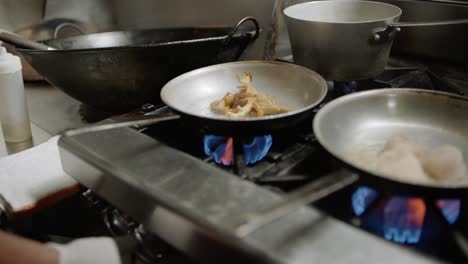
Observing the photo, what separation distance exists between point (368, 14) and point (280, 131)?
0.49m

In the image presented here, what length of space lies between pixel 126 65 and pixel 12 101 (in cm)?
32

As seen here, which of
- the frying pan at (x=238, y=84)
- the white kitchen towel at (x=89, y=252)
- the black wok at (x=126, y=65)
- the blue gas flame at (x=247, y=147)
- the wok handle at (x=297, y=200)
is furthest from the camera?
the black wok at (x=126, y=65)

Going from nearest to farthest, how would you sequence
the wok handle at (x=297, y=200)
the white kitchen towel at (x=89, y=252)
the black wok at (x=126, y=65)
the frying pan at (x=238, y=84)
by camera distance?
1. the wok handle at (x=297, y=200)
2. the white kitchen towel at (x=89, y=252)
3. the frying pan at (x=238, y=84)
4. the black wok at (x=126, y=65)

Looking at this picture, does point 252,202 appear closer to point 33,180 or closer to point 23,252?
point 23,252

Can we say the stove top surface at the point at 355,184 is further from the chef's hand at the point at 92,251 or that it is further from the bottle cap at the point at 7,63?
the bottle cap at the point at 7,63

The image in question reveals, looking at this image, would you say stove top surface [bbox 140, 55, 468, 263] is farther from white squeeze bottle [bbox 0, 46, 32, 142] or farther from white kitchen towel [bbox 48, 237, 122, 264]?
white squeeze bottle [bbox 0, 46, 32, 142]

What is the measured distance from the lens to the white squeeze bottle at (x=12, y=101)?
107cm

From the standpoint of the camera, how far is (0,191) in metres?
0.85

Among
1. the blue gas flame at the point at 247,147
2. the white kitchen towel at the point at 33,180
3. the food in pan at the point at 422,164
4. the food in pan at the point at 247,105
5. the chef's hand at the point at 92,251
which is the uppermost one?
the food in pan at the point at 247,105

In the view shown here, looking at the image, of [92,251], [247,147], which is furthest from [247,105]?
[92,251]

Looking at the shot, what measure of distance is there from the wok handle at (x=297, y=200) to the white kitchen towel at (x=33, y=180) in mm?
478

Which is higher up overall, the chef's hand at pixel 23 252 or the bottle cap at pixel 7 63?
the bottle cap at pixel 7 63

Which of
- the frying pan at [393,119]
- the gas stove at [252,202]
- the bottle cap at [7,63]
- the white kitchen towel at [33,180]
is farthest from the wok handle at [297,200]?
the bottle cap at [7,63]

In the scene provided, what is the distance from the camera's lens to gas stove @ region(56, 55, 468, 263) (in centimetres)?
54
